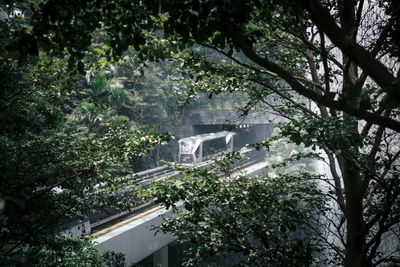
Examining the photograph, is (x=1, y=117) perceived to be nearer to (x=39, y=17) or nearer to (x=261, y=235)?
(x=39, y=17)

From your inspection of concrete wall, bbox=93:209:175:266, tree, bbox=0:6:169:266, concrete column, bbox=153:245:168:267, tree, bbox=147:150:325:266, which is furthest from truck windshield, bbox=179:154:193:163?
tree, bbox=147:150:325:266

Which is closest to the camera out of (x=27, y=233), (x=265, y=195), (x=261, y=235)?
(x=27, y=233)

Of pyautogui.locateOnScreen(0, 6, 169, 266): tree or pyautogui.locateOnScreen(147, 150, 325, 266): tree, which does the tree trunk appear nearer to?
pyautogui.locateOnScreen(147, 150, 325, 266): tree

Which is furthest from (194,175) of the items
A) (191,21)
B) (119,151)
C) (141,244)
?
(141,244)

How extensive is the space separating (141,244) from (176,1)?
8470mm

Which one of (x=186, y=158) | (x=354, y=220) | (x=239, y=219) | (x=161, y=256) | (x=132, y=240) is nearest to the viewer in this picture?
(x=354, y=220)

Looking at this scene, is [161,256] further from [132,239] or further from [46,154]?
[46,154]

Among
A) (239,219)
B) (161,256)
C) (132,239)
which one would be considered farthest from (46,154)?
(161,256)

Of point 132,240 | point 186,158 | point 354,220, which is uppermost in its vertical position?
point 354,220

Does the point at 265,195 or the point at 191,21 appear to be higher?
the point at 191,21

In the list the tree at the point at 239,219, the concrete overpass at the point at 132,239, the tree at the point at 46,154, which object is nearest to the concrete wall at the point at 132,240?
the concrete overpass at the point at 132,239

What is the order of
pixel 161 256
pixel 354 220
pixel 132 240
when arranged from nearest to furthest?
1. pixel 354 220
2. pixel 132 240
3. pixel 161 256

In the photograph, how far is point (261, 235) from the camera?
342 centimetres

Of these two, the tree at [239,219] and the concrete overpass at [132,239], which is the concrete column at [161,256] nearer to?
the concrete overpass at [132,239]
